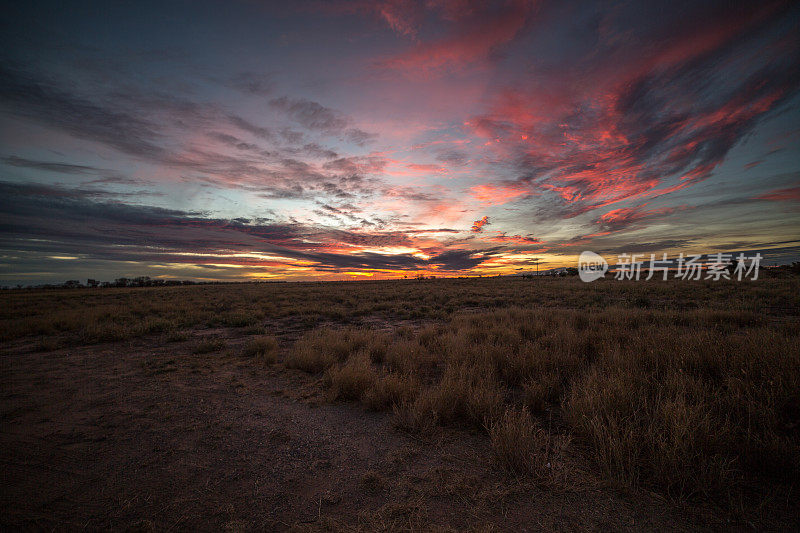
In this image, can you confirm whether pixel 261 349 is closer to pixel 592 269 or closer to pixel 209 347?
pixel 209 347

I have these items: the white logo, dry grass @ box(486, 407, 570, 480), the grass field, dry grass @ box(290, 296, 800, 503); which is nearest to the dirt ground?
the grass field

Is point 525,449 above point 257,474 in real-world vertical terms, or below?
above

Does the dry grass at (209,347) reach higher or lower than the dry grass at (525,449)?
lower

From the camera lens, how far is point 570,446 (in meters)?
3.56

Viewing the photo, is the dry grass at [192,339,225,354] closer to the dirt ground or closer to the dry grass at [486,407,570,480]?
the dirt ground

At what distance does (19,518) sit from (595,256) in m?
46.0

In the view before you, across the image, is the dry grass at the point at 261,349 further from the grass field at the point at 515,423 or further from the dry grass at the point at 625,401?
the dry grass at the point at 625,401

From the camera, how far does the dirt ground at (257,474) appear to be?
2656 millimetres

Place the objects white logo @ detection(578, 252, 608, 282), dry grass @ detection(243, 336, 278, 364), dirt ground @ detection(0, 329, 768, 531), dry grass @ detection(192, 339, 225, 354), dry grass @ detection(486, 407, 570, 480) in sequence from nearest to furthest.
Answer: dirt ground @ detection(0, 329, 768, 531), dry grass @ detection(486, 407, 570, 480), dry grass @ detection(243, 336, 278, 364), dry grass @ detection(192, 339, 225, 354), white logo @ detection(578, 252, 608, 282)

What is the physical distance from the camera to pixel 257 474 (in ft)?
11.0

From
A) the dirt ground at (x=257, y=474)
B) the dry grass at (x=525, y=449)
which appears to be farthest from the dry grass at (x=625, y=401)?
the dirt ground at (x=257, y=474)

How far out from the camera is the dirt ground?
8.71 ft

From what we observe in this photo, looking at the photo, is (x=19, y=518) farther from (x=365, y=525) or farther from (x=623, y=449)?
(x=623, y=449)

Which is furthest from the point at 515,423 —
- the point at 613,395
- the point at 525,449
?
the point at 613,395
